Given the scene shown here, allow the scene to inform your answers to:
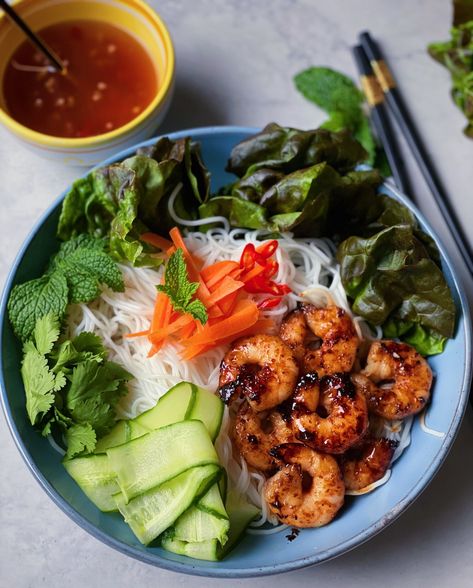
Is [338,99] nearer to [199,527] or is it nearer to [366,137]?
[366,137]

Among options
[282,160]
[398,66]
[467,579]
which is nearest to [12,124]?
[282,160]

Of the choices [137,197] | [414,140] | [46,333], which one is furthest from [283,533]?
[414,140]

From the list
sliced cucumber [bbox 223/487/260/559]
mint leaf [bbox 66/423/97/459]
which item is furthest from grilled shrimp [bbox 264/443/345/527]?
mint leaf [bbox 66/423/97/459]

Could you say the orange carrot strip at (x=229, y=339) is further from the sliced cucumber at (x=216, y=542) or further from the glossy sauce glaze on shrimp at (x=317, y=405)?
the sliced cucumber at (x=216, y=542)

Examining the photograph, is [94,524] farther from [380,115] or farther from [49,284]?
[380,115]

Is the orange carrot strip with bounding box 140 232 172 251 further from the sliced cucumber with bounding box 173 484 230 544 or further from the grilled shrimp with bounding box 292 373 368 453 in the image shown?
the sliced cucumber with bounding box 173 484 230 544

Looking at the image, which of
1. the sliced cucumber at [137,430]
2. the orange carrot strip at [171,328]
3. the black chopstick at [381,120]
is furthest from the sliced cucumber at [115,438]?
the black chopstick at [381,120]
